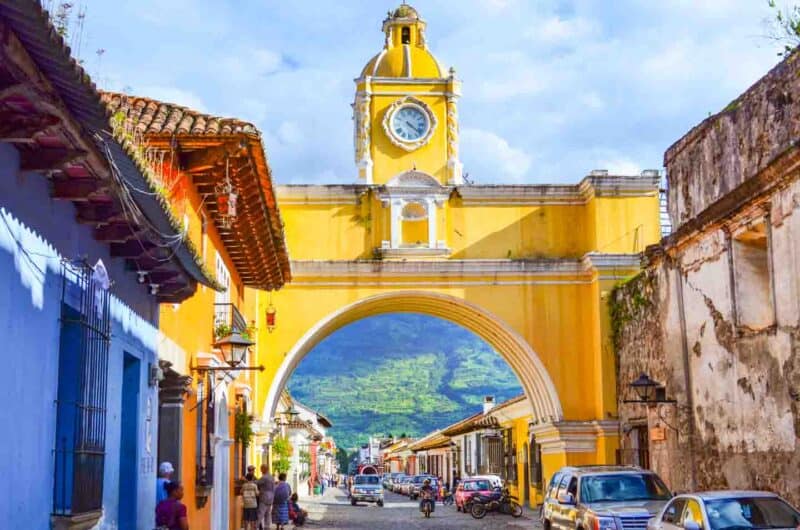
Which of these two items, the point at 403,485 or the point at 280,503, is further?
the point at 403,485

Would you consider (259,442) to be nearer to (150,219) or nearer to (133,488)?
(133,488)

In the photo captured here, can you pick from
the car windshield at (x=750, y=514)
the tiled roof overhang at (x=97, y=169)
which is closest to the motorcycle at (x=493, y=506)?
the car windshield at (x=750, y=514)

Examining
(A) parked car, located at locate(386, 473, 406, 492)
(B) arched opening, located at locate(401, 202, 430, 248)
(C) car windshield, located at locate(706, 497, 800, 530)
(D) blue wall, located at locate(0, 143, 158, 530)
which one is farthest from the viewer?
(A) parked car, located at locate(386, 473, 406, 492)

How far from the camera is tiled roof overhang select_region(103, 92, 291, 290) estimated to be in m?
12.6

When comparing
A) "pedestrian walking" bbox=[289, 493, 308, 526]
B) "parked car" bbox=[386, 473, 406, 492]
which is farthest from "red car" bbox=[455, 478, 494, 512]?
"parked car" bbox=[386, 473, 406, 492]

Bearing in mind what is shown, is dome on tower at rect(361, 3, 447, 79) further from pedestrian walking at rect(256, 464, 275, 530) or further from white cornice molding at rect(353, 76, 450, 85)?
pedestrian walking at rect(256, 464, 275, 530)

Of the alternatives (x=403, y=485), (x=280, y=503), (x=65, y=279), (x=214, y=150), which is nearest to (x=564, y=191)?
(x=280, y=503)

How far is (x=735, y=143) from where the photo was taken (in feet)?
50.1

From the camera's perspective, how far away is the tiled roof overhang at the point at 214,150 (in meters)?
12.6

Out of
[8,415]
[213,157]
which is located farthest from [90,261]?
[213,157]

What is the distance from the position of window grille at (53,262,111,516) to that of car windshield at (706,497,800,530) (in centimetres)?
572

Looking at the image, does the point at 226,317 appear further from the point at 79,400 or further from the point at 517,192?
the point at 517,192

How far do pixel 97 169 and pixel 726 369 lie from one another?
35.5 feet

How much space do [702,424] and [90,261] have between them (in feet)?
35.6
